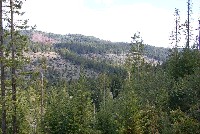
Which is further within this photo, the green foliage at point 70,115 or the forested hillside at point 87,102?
the green foliage at point 70,115

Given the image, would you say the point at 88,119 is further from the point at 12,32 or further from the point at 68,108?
the point at 12,32

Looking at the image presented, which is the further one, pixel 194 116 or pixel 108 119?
pixel 108 119

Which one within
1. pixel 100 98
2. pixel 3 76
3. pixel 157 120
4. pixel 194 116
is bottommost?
pixel 100 98

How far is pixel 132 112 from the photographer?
30.0 meters

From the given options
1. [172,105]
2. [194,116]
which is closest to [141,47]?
[172,105]

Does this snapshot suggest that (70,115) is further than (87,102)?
No

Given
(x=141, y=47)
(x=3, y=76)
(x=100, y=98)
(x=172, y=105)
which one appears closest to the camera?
(x=3, y=76)

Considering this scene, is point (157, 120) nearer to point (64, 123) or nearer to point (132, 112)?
point (132, 112)

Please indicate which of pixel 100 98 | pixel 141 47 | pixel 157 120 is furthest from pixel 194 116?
pixel 100 98

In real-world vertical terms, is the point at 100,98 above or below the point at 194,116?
below

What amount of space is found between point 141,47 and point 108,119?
124 ft

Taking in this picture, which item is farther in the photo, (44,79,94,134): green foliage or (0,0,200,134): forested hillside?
(44,79,94,134): green foliage

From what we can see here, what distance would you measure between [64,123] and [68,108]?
1.55 meters

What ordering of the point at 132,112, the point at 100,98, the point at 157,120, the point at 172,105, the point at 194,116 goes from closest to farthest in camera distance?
the point at 194,116
the point at 132,112
the point at 157,120
the point at 172,105
the point at 100,98
